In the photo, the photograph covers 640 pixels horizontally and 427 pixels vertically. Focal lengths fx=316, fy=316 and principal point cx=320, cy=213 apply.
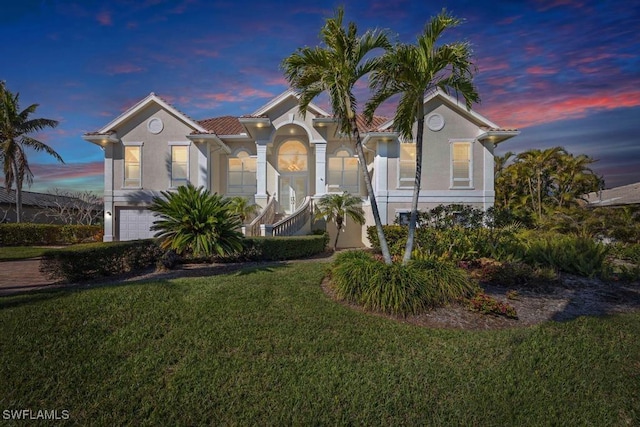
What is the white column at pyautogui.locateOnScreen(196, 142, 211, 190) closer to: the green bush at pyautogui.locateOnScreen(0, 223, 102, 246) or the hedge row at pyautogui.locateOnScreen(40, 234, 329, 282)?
the hedge row at pyautogui.locateOnScreen(40, 234, 329, 282)

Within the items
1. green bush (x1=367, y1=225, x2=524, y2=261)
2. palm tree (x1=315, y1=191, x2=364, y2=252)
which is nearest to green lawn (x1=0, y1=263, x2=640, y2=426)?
green bush (x1=367, y1=225, x2=524, y2=261)

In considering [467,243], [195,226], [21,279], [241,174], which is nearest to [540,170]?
[467,243]

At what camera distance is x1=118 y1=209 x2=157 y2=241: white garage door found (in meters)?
17.8

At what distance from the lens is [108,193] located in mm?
17766

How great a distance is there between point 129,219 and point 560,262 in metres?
20.1

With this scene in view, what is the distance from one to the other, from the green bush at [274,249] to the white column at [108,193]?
10.6m

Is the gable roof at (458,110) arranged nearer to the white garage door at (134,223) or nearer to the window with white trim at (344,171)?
the window with white trim at (344,171)

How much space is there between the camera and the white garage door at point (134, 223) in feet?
58.3

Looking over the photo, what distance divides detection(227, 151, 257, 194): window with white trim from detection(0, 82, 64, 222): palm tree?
15496mm

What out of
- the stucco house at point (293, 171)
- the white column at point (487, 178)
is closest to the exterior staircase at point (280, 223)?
the stucco house at point (293, 171)

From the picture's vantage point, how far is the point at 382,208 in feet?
56.1

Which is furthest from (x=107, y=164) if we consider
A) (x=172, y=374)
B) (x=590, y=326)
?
(x=590, y=326)

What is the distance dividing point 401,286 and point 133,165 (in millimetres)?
17621

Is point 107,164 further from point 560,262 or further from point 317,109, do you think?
point 560,262
